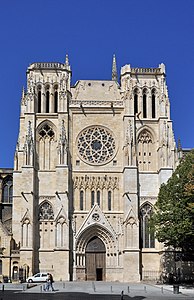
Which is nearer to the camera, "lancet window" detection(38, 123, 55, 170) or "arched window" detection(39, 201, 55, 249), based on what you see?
"arched window" detection(39, 201, 55, 249)

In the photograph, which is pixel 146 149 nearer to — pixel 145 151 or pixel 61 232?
pixel 145 151

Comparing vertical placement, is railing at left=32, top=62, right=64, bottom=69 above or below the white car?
above

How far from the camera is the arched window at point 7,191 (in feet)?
208

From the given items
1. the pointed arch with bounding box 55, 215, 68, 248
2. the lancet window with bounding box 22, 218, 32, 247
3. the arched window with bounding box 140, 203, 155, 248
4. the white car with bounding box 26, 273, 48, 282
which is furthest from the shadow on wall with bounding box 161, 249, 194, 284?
the lancet window with bounding box 22, 218, 32, 247

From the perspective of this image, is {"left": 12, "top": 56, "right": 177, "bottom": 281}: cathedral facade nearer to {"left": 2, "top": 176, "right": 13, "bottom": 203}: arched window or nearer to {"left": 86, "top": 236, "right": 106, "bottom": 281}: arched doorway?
{"left": 86, "top": 236, "right": 106, "bottom": 281}: arched doorway

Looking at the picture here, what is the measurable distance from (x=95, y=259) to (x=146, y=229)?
577 cm

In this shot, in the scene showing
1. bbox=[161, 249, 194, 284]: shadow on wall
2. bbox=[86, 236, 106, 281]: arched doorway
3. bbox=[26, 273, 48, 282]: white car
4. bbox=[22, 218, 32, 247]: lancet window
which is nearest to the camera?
bbox=[26, 273, 48, 282]: white car

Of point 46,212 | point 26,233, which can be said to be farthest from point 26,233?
point 46,212

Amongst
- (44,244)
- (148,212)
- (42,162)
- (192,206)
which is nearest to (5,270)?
(44,244)

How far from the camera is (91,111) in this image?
186 feet

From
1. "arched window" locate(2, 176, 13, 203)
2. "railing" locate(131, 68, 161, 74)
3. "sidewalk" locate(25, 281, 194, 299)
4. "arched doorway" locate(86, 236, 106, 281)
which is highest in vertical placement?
"railing" locate(131, 68, 161, 74)

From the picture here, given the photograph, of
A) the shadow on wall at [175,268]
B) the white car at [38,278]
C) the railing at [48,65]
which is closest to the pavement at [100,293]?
the white car at [38,278]

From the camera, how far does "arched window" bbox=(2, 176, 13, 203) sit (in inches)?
2491

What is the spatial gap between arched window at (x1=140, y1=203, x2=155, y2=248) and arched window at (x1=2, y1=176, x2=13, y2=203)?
16.9 metres
